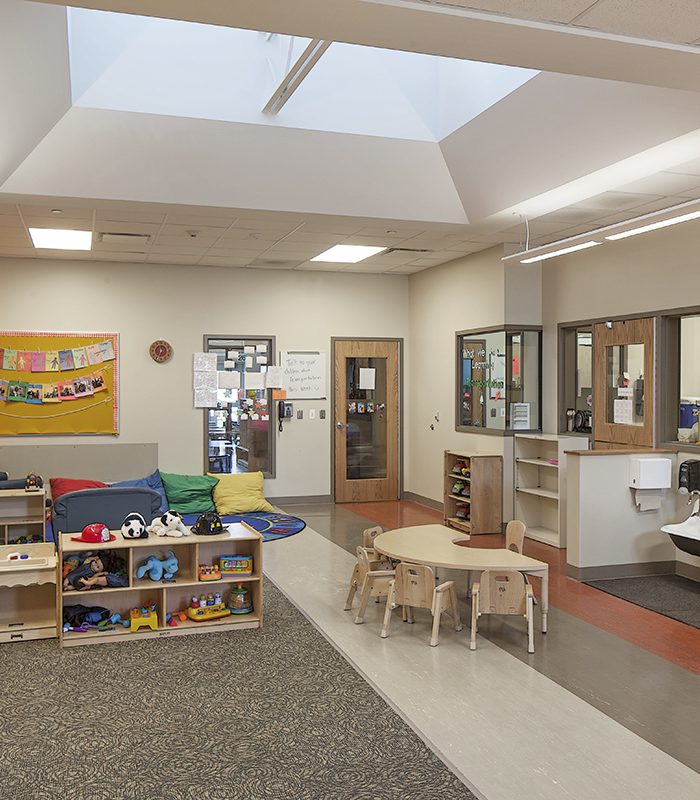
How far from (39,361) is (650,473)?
708 centimetres

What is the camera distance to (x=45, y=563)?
5242mm

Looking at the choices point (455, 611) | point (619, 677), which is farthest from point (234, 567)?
point (619, 677)

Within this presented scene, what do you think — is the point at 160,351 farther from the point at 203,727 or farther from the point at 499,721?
the point at 499,721

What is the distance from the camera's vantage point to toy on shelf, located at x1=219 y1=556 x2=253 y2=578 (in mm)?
5637

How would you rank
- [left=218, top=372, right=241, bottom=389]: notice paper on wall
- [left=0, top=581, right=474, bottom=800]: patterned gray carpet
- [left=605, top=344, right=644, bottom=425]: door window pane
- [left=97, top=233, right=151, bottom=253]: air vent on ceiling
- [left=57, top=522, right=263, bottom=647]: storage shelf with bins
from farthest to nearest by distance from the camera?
[left=218, top=372, right=241, bottom=389]: notice paper on wall
[left=97, top=233, right=151, bottom=253]: air vent on ceiling
[left=605, top=344, right=644, bottom=425]: door window pane
[left=57, top=522, right=263, bottom=647]: storage shelf with bins
[left=0, top=581, right=474, bottom=800]: patterned gray carpet

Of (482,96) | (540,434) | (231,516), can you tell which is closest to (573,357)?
(540,434)

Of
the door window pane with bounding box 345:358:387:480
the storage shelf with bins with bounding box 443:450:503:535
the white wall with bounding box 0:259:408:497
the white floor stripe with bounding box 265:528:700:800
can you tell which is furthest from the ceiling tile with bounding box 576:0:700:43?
the door window pane with bounding box 345:358:387:480

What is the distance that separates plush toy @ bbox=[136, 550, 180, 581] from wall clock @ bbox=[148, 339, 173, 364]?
513cm

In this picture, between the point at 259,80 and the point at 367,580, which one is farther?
the point at 259,80

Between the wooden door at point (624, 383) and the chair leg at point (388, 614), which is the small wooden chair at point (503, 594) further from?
the wooden door at point (624, 383)

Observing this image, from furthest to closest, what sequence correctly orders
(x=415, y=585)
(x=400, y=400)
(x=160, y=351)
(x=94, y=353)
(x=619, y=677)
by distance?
(x=400, y=400) → (x=160, y=351) → (x=94, y=353) → (x=415, y=585) → (x=619, y=677)

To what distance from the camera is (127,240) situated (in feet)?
28.3

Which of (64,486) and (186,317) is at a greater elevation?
(186,317)

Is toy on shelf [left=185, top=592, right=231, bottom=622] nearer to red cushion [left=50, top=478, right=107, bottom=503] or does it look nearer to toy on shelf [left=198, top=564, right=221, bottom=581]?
toy on shelf [left=198, top=564, right=221, bottom=581]
